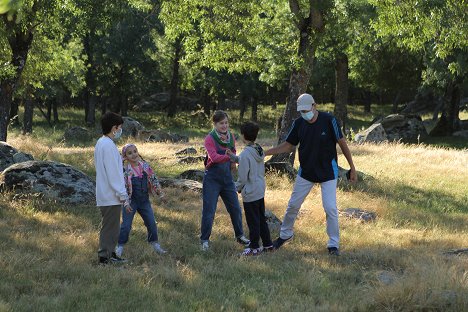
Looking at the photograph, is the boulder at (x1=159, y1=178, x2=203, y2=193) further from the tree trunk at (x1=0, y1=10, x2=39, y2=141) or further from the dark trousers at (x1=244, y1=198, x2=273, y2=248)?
the tree trunk at (x1=0, y1=10, x2=39, y2=141)

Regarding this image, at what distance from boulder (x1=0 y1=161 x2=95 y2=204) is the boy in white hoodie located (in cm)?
389

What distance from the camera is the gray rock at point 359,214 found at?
9898 mm

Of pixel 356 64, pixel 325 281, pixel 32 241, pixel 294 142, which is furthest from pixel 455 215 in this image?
Result: pixel 356 64

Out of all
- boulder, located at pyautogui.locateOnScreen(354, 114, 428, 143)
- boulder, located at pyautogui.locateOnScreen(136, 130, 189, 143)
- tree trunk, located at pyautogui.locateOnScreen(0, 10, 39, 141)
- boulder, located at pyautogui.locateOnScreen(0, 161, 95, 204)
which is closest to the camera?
boulder, located at pyautogui.locateOnScreen(0, 161, 95, 204)

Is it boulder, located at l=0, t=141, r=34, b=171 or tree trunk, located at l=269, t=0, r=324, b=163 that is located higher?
tree trunk, located at l=269, t=0, r=324, b=163

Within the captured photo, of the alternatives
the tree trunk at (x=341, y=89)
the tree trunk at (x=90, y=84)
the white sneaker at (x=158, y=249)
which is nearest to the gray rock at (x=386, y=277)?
the white sneaker at (x=158, y=249)

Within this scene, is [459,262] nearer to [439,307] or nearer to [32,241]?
[439,307]

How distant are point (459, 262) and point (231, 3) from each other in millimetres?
10200

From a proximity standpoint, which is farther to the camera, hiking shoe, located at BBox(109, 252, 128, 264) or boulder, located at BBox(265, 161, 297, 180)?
boulder, located at BBox(265, 161, 297, 180)

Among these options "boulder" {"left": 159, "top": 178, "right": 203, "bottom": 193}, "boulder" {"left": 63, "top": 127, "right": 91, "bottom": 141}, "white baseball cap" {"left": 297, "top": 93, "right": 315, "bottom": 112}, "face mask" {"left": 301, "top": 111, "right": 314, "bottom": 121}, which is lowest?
"boulder" {"left": 63, "top": 127, "right": 91, "bottom": 141}

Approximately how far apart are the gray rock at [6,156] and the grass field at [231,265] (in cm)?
300

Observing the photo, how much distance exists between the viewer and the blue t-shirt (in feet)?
23.1

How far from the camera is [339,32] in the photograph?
15336mm

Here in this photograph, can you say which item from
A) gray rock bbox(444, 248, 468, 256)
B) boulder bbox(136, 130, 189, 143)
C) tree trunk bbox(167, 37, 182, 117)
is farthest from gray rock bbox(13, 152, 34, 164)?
tree trunk bbox(167, 37, 182, 117)
